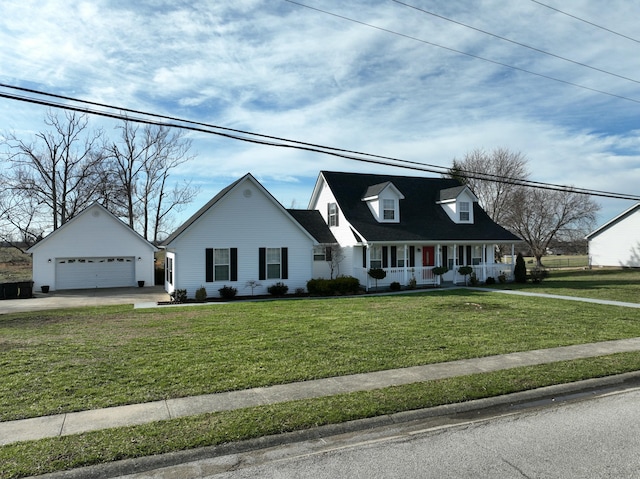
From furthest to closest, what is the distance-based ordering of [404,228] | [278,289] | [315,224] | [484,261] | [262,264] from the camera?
1. [484,261]
2. [315,224]
3. [404,228]
4. [262,264]
5. [278,289]

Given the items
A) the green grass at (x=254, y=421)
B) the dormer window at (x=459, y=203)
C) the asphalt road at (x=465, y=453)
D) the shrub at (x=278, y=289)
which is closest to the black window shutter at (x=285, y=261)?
the shrub at (x=278, y=289)

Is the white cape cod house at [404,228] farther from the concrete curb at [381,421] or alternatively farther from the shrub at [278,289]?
the concrete curb at [381,421]

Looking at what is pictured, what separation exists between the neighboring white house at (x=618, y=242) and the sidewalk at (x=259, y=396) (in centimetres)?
3591

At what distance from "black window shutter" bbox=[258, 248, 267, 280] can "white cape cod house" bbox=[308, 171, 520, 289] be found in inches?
208

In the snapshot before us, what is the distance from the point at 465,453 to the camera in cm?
486

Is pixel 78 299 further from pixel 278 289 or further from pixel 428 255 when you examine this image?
pixel 428 255

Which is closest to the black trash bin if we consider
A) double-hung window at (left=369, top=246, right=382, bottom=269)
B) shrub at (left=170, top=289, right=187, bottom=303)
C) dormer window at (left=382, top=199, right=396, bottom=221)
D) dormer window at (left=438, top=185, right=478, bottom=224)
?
shrub at (left=170, top=289, right=187, bottom=303)

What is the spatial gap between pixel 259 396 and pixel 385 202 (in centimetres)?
2066

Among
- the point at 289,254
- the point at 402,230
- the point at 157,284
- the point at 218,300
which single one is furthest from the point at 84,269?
the point at 402,230

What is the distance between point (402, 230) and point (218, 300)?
11313 mm

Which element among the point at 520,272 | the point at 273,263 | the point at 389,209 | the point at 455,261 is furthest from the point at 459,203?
the point at 273,263

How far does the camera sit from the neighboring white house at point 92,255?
25703mm

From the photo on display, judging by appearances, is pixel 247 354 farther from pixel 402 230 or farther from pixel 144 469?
pixel 402 230

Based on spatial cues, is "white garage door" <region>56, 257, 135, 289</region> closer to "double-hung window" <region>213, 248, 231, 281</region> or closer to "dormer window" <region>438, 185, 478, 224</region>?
"double-hung window" <region>213, 248, 231, 281</region>
